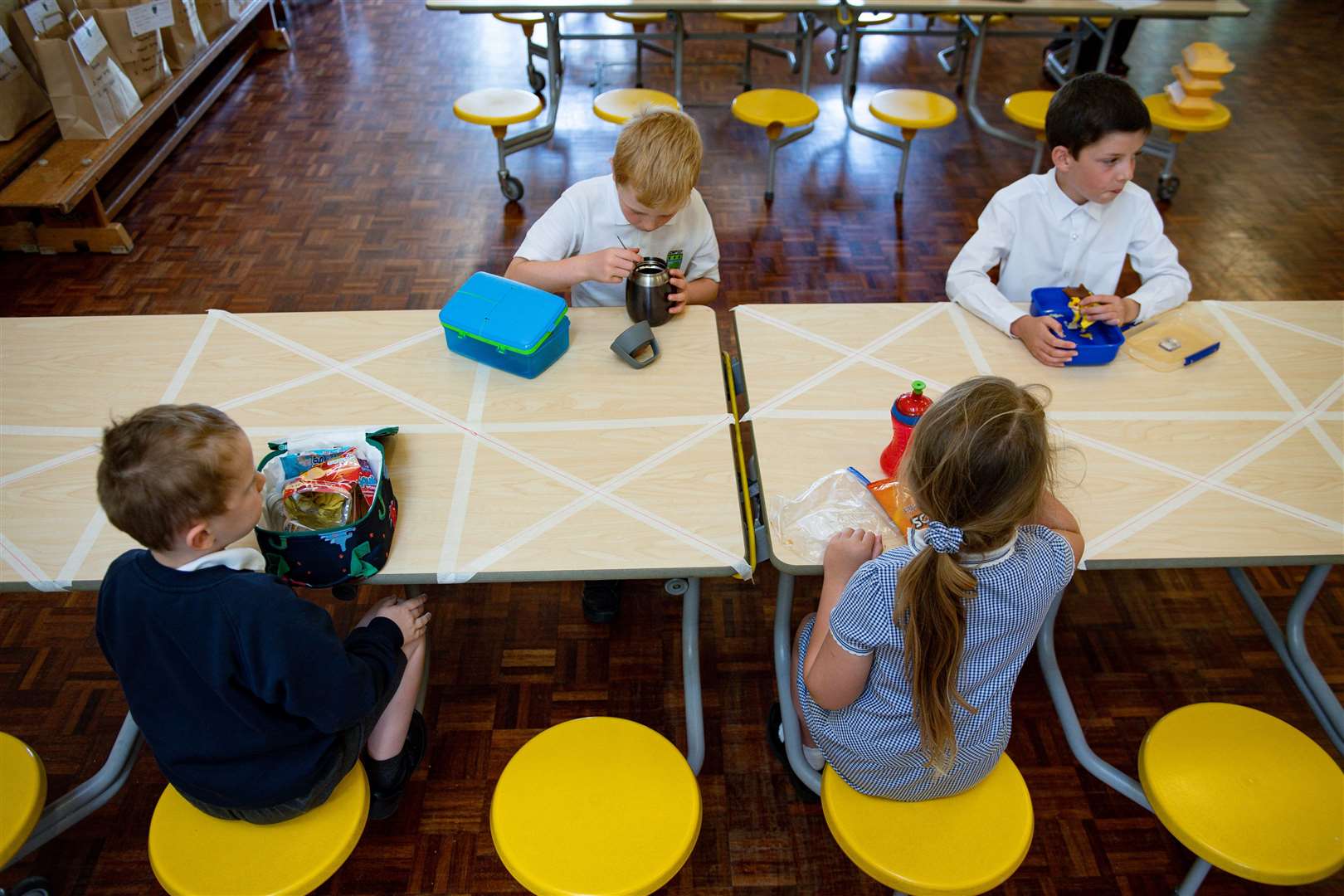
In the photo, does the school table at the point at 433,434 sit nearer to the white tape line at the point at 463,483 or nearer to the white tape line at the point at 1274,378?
the white tape line at the point at 463,483

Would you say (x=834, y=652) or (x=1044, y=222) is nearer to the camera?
(x=834, y=652)

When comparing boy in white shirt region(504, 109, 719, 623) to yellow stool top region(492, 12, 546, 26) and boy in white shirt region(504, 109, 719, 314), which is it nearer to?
boy in white shirt region(504, 109, 719, 314)

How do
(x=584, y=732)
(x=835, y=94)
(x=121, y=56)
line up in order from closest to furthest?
(x=584, y=732)
(x=121, y=56)
(x=835, y=94)

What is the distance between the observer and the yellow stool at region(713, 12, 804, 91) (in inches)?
167

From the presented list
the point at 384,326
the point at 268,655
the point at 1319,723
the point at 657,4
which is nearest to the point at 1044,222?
the point at 1319,723

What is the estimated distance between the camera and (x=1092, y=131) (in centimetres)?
192

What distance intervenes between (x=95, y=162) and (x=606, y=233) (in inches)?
89.5

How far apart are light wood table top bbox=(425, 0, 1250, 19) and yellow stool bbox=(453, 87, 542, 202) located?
32cm

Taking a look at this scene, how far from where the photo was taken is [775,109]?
3.62 metres

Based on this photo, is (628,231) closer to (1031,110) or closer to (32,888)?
(32,888)

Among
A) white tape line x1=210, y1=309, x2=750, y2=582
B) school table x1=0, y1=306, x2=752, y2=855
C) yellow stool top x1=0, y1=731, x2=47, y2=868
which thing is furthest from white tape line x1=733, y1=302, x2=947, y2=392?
yellow stool top x1=0, y1=731, x2=47, y2=868

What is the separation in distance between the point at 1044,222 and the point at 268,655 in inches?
72.8

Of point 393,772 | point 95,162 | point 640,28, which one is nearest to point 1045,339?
point 393,772

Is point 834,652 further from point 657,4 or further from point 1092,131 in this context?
point 657,4
